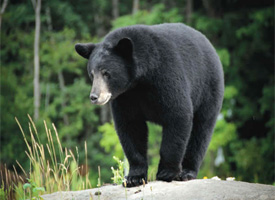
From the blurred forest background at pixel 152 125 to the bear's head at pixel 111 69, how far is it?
5.89 metres

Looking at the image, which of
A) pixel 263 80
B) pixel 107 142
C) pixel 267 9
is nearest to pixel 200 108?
pixel 107 142

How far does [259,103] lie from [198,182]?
45.4 feet

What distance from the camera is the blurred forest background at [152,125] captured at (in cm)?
1509

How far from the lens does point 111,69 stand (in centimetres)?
489

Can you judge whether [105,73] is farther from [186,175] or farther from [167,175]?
[186,175]

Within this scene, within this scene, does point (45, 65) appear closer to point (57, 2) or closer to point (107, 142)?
point (57, 2)

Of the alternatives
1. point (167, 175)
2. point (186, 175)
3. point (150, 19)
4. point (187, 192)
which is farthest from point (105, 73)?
point (150, 19)

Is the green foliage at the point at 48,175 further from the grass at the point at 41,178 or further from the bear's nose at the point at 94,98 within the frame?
the bear's nose at the point at 94,98

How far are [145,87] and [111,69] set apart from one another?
51cm

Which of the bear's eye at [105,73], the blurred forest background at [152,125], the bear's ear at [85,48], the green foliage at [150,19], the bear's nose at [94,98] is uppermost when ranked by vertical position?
the bear's ear at [85,48]

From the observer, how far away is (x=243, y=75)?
18875mm

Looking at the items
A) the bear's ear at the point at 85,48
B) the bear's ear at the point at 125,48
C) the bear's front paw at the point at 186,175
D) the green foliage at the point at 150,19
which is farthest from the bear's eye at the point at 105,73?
the green foliage at the point at 150,19

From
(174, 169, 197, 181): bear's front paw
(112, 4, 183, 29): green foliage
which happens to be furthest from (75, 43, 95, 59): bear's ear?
(112, 4, 183, 29): green foliage

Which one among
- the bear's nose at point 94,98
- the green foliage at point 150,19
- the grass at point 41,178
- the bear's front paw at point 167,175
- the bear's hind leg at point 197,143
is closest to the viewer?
the bear's nose at point 94,98
